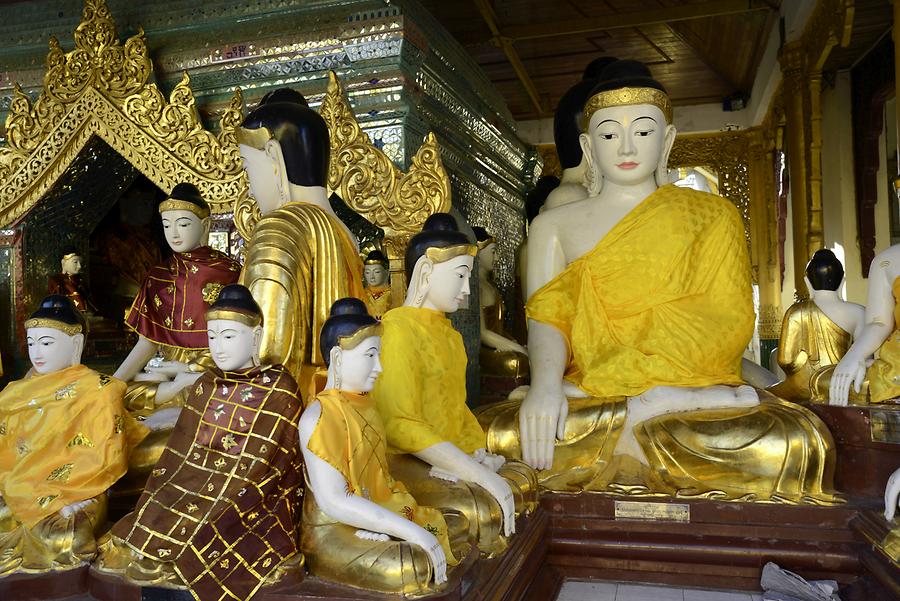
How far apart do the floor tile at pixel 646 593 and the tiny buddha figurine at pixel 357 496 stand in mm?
874

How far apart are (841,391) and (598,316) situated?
88 centimetres

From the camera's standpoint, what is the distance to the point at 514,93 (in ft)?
33.1

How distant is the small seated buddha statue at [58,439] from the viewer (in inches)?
83.4

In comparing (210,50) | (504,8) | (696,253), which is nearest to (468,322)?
(696,253)

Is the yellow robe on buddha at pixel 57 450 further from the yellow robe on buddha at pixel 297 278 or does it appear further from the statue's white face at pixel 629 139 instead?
the statue's white face at pixel 629 139

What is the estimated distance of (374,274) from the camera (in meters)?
4.05

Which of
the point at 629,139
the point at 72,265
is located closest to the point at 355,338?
the point at 629,139

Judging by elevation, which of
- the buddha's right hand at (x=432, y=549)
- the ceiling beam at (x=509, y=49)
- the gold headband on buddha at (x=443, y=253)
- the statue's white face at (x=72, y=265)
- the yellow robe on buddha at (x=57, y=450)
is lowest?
the buddha's right hand at (x=432, y=549)

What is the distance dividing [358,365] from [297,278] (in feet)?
1.75

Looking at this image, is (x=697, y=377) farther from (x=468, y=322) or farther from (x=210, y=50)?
(x=210, y=50)

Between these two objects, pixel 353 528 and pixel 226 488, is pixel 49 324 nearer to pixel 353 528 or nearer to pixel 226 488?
pixel 226 488

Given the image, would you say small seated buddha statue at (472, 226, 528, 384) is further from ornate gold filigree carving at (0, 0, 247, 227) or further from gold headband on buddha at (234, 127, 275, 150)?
gold headband on buddha at (234, 127, 275, 150)

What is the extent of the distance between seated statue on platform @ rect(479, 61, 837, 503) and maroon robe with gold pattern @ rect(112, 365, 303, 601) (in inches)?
44.5

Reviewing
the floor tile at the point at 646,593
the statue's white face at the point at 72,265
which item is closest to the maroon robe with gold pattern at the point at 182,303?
the statue's white face at the point at 72,265
